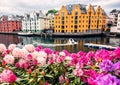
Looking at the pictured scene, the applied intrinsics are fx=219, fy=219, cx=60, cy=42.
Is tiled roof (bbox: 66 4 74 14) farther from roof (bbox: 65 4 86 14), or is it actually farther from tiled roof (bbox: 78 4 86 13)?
tiled roof (bbox: 78 4 86 13)

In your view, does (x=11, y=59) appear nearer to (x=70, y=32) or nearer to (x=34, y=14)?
(x=70, y=32)

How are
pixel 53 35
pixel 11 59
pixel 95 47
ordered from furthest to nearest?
pixel 53 35 → pixel 95 47 → pixel 11 59

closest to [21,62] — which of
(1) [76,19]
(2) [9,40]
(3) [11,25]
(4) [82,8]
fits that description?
(2) [9,40]

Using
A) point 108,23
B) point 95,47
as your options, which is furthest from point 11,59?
point 108,23

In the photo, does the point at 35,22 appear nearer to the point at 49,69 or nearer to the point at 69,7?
the point at 69,7

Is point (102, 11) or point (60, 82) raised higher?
point (102, 11)

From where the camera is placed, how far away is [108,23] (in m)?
71.7

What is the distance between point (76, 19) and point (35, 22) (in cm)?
1725

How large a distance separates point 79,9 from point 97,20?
25.5 ft

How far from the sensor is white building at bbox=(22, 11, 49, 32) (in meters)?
73.6

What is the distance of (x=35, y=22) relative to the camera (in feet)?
249

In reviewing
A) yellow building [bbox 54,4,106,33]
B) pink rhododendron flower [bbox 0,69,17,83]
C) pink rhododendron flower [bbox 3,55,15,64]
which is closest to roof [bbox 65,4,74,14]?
yellow building [bbox 54,4,106,33]

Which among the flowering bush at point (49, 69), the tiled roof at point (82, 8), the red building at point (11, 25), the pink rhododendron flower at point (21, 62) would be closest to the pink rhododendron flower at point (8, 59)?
the flowering bush at point (49, 69)

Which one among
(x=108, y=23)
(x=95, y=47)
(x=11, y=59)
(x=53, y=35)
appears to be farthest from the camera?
(x=108, y=23)
